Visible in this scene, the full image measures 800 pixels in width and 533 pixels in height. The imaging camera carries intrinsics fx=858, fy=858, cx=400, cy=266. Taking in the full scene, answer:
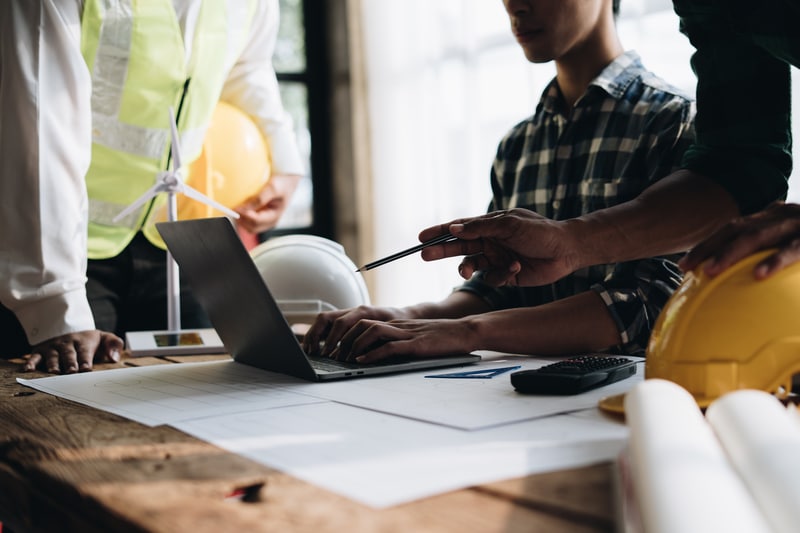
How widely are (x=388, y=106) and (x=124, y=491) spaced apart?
380cm

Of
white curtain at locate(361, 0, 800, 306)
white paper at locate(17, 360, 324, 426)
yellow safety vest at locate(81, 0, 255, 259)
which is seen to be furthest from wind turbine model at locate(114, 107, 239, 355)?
white curtain at locate(361, 0, 800, 306)

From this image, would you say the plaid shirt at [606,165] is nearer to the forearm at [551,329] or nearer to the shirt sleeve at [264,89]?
the forearm at [551,329]

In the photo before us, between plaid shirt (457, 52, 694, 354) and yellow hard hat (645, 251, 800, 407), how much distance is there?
1.92 feet

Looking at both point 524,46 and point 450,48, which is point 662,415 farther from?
point 450,48

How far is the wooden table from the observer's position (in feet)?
1.65

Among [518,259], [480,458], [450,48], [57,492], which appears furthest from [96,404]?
[450,48]

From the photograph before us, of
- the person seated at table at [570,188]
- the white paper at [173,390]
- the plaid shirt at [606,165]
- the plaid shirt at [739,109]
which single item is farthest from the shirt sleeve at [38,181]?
the plaid shirt at [739,109]

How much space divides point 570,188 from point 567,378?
0.86 m

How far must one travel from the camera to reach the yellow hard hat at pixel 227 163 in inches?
86.2

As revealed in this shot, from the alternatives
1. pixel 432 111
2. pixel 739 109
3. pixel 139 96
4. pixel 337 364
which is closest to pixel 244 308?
pixel 337 364

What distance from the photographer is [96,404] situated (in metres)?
0.96

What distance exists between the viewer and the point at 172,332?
1641mm

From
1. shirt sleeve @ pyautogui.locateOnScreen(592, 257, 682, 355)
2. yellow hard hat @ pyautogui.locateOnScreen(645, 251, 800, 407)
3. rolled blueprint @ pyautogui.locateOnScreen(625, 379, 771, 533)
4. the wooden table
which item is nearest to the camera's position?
rolled blueprint @ pyautogui.locateOnScreen(625, 379, 771, 533)

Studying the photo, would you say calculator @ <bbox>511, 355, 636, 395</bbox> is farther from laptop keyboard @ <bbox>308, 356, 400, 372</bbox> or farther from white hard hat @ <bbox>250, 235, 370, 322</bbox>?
white hard hat @ <bbox>250, 235, 370, 322</bbox>
